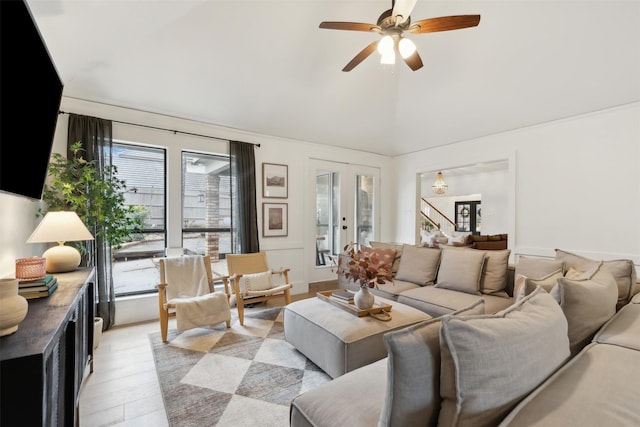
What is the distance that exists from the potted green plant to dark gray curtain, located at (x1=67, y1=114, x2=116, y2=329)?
0.13 meters

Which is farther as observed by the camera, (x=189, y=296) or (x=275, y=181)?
(x=275, y=181)

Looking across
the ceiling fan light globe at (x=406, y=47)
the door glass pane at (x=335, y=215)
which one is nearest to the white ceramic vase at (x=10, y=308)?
the ceiling fan light globe at (x=406, y=47)

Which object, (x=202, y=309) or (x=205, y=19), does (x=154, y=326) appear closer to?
(x=202, y=309)

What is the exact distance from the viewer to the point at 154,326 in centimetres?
335

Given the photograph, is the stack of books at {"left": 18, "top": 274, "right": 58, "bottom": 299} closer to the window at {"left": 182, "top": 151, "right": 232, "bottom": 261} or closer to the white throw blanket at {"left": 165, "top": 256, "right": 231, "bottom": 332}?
the white throw blanket at {"left": 165, "top": 256, "right": 231, "bottom": 332}

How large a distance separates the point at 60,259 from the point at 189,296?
1.36 meters

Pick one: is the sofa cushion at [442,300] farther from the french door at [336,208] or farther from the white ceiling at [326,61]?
the white ceiling at [326,61]

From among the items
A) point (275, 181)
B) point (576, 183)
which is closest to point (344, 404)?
point (275, 181)

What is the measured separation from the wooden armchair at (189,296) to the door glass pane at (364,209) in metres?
3.07

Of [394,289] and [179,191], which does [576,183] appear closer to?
[394,289]

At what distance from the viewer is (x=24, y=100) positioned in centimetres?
136

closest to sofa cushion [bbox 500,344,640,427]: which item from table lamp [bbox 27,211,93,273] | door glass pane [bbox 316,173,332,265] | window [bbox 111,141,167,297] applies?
table lamp [bbox 27,211,93,273]

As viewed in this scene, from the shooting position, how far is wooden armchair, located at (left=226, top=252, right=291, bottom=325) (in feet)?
11.2

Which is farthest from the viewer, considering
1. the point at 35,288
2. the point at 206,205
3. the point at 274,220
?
the point at 274,220
